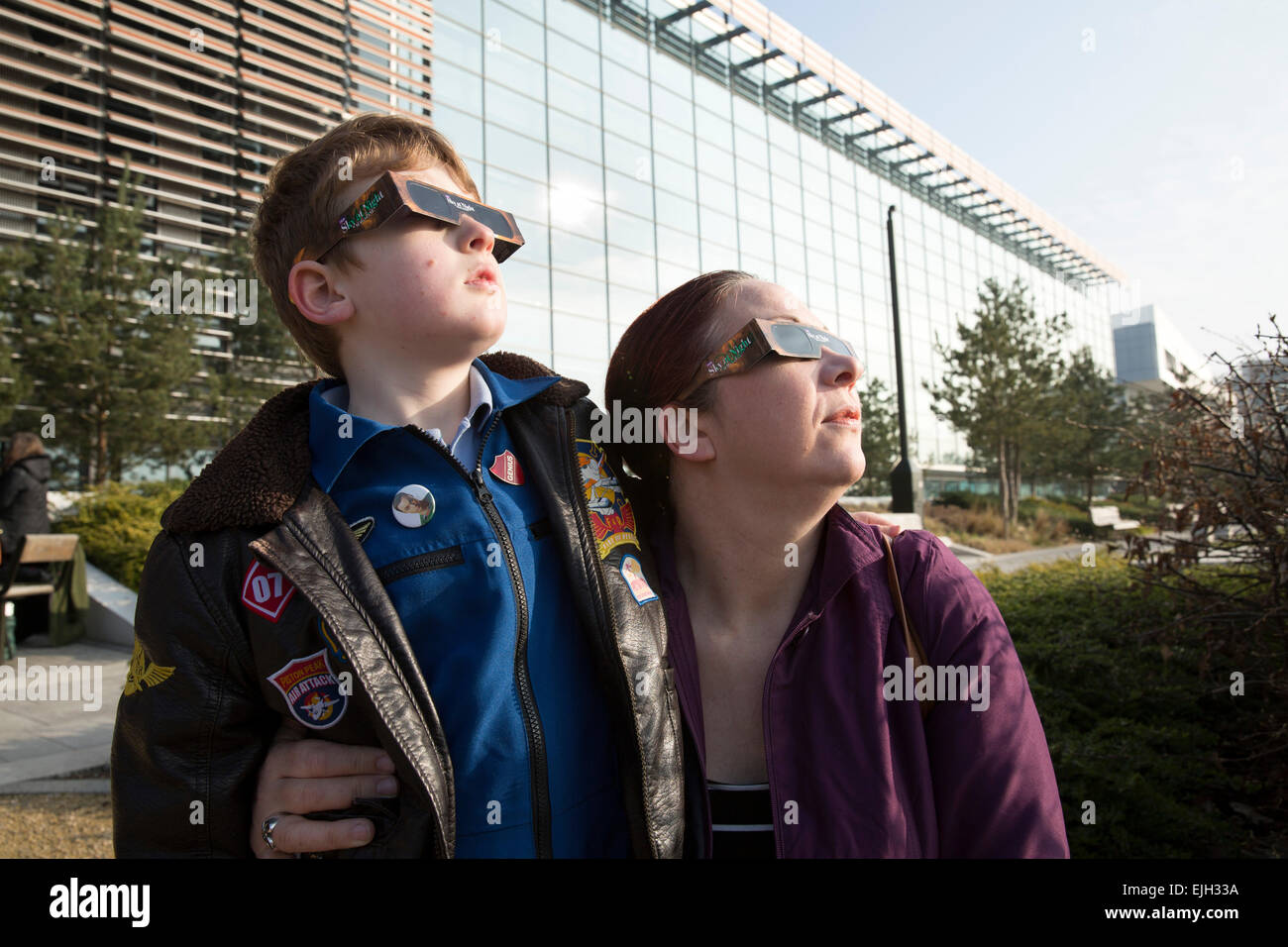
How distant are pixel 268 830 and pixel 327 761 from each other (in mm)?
166

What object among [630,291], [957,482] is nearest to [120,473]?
[630,291]

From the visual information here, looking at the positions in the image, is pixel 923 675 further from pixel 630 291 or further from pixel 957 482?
pixel 957 482

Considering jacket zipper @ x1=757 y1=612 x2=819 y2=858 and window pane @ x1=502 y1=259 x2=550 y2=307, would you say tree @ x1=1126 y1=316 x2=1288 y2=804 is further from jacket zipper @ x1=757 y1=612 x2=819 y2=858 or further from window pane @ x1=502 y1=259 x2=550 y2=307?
window pane @ x1=502 y1=259 x2=550 y2=307

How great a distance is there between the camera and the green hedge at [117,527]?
9.97 m

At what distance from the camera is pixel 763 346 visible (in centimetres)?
174

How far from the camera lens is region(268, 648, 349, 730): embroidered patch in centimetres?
140

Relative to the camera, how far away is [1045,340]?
82.3 feet

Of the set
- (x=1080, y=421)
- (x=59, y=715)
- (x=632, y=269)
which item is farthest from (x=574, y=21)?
(x=59, y=715)

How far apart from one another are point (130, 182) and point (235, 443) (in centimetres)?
1714

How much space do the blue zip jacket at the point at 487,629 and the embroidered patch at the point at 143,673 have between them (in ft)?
1.31

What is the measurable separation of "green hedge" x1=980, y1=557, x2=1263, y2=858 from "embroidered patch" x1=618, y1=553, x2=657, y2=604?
262cm

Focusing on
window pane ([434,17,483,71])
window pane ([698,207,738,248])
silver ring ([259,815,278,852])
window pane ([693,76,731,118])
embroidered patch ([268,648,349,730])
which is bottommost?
silver ring ([259,815,278,852])

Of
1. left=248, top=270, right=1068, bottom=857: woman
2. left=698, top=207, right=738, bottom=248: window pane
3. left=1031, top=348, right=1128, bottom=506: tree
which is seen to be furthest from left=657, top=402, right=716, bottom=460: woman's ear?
left=698, top=207, right=738, bottom=248: window pane

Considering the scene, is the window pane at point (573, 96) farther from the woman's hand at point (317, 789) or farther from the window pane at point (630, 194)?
the woman's hand at point (317, 789)
